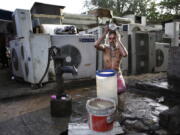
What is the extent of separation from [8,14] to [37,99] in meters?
4.35

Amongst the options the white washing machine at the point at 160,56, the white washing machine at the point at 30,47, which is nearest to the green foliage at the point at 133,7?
the white washing machine at the point at 160,56

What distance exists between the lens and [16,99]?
10.5ft

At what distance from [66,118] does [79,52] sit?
208cm

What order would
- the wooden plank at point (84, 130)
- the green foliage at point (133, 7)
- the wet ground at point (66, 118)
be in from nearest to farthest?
the wooden plank at point (84, 130), the wet ground at point (66, 118), the green foliage at point (133, 7)

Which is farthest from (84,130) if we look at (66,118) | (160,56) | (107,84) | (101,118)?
(160,56)

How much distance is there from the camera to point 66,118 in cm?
224

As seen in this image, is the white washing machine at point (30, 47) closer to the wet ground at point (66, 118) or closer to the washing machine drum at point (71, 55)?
the washing machine drum at point (71, 55)

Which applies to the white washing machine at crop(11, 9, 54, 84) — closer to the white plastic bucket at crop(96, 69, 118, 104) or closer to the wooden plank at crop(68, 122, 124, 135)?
the white plastic bucket at crop(96, 69, 118, 104)

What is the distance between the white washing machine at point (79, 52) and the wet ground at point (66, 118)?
93 cm

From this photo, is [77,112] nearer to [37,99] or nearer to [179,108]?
[37,99]

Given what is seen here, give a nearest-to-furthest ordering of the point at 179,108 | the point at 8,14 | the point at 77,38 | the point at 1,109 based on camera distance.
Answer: the point at 179,108 < the point at 1,109 < the point at 77,38 < the point at 8,14

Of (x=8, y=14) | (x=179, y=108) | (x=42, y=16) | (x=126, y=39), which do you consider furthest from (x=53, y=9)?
(x=179, y=108)

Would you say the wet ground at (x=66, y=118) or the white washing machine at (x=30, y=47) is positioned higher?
the white washing machine at (x=30, y=47)

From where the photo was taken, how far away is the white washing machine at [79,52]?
375cm
